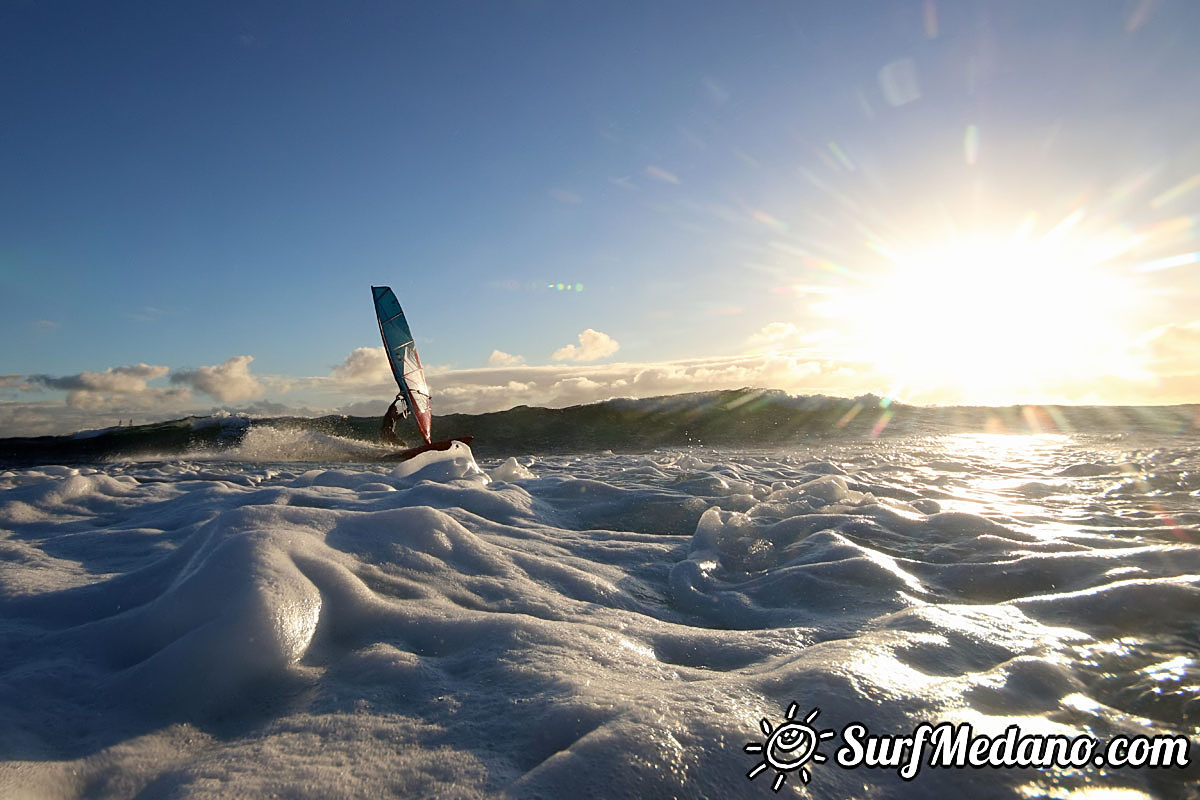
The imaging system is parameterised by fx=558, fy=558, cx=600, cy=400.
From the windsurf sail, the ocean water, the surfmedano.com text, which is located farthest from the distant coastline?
the surfmedano.com text

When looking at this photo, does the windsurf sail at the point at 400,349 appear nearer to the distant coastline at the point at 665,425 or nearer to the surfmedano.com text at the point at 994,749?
the distant coastline at the point at 665,425

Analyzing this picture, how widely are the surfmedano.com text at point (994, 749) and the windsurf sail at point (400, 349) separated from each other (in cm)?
1379

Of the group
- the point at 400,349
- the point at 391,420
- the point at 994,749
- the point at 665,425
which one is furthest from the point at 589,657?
the point at 665,425

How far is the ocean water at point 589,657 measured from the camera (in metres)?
1.16

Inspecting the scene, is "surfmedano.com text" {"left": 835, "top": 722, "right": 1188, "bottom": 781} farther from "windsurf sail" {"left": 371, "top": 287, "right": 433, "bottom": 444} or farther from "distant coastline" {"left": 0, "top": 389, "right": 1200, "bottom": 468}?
"windsurf sail" {"left": 371, "top": 287, "right": 433, "bottom": 444}

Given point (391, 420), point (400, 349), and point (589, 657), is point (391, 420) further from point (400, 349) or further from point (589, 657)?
point (589, 657)

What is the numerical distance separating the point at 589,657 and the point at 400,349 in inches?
553

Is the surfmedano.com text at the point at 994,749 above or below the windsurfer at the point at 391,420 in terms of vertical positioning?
below

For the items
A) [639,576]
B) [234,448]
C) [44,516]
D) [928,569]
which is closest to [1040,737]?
[928,569]

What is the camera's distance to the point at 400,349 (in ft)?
47.8

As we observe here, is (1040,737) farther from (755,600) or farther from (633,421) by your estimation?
(633,421)

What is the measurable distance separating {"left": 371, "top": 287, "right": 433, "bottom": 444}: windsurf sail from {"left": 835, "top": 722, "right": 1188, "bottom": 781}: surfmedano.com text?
13.8 meters

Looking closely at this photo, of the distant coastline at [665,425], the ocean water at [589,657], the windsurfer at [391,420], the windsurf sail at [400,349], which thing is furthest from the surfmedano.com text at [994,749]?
the windsurfer at [391,420]

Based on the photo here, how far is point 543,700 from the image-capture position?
137 centimetres
